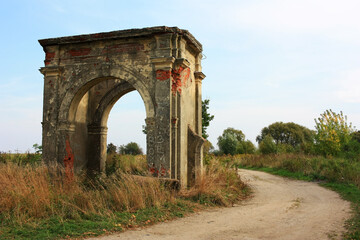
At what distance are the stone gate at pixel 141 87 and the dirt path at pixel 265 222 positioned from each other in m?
2.14

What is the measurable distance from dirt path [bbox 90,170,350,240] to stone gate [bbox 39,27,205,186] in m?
2.14

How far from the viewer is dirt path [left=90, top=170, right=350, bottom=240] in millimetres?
5176

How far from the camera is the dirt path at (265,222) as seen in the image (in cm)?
518

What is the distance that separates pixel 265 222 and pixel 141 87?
4947 mm

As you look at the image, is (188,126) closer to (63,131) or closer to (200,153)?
(200,153)

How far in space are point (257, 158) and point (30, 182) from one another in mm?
18683

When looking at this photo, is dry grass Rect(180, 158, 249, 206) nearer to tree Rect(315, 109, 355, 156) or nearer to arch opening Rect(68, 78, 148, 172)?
arch opening Rect(68, 78, 148, 172)

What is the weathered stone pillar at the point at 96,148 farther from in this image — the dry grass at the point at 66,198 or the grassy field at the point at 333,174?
the grassy field at the point at 333,174

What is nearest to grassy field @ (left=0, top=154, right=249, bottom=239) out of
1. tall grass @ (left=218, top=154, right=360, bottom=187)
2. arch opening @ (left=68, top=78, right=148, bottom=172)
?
arch opening @ (left=68, top=78, right=148, bottom=172)

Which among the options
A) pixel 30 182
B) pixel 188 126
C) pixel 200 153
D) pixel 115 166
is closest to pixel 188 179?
pixel 200 153

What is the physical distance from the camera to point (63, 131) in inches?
378

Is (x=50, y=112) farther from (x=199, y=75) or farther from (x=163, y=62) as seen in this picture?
(x=199, y=75)

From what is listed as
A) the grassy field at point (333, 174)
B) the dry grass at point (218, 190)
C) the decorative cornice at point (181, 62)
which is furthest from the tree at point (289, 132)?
the decorative cornice at point (181, 62)

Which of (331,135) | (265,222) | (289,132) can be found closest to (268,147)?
(331,135)
